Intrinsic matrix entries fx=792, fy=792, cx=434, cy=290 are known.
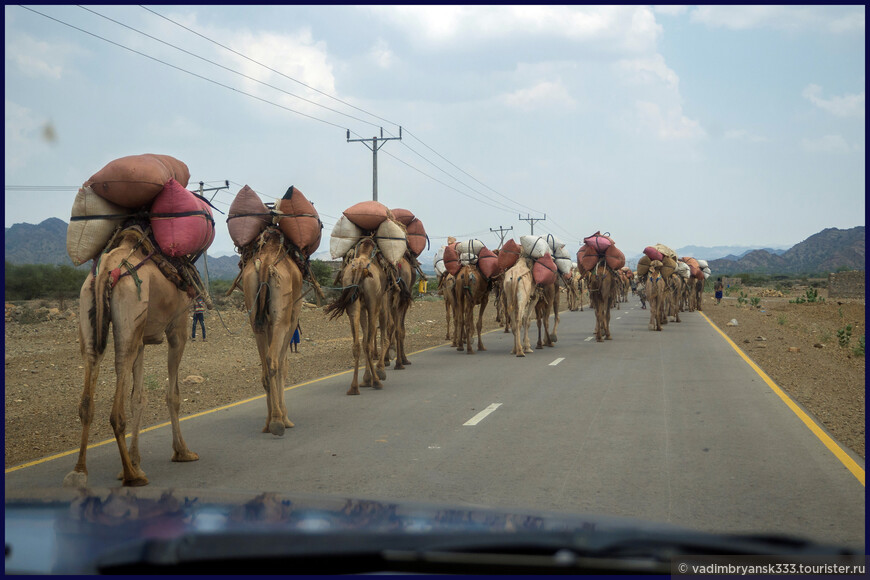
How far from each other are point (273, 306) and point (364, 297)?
360 centimetres

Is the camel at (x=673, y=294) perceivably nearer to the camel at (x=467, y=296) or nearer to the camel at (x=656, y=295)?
the camel at (x=656, y=295)

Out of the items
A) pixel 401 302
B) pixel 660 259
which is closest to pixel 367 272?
pixel 401 302

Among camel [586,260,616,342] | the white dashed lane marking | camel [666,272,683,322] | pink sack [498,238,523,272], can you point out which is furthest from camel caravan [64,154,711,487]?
camel [666,272,683,322]

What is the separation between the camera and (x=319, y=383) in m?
13.9

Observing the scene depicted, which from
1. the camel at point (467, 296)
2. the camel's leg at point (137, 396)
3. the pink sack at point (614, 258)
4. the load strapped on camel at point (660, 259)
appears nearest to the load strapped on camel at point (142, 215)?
the camel's leg at point (137, 396)

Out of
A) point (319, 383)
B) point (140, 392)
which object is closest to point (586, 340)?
point (319, 383)

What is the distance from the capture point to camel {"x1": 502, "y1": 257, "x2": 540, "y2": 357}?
60.2 ft

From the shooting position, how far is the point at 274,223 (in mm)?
9719

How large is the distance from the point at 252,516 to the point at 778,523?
13.8 ft

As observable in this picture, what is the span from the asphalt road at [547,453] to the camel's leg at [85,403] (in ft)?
1.56

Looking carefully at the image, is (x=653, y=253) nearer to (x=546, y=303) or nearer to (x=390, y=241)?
(x=546, y=303)

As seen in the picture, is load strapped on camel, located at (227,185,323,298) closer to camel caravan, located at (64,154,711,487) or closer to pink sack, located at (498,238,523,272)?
camel caravan, located at (64,154,711,487)

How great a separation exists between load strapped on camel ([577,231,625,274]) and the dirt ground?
4251 mm

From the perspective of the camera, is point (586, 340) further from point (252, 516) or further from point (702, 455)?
point (252, 516)
